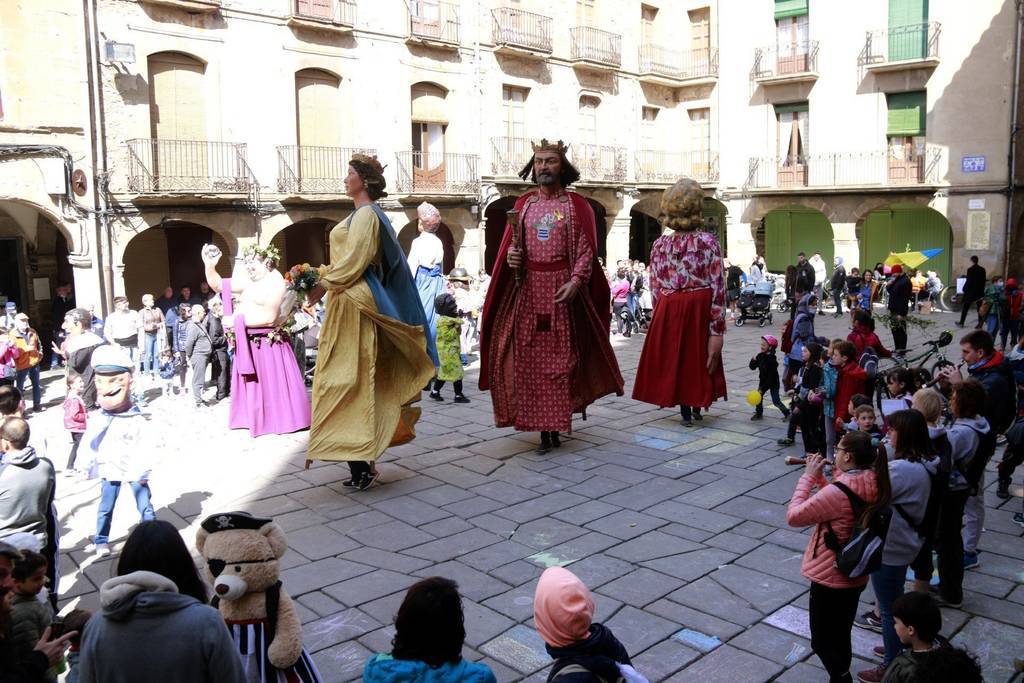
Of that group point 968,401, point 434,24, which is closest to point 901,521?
point 968,401

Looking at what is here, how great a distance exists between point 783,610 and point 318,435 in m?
3.04

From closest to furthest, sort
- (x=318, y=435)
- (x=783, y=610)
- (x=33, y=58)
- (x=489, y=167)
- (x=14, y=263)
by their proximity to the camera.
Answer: (x=783, y=610) → (x=318, y=435) → (x=33, y=58) → (x=14, y=263) → (x=489, y=167)

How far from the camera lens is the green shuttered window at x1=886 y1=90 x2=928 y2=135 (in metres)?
22.4

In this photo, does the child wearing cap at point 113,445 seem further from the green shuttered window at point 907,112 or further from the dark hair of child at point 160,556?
the green shuttered window at point 907,112

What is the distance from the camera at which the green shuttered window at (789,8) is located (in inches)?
939

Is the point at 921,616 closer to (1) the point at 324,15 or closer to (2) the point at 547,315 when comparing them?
(2) the point at 547,315

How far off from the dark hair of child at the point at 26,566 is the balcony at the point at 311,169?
1559cm

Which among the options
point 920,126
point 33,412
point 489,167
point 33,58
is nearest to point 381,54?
point 489,167

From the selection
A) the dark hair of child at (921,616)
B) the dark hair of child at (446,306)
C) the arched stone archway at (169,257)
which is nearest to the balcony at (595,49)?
the arched stone archway at (169,257)

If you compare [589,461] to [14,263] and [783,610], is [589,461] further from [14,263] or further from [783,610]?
[14,263]

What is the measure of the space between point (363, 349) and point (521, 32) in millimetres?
17894

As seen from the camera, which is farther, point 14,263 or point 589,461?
point 14,263

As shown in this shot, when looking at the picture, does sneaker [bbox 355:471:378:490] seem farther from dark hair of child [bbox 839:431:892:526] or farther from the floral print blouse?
dark hair of child [bbox 839:431:892:526]

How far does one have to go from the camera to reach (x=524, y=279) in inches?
273
